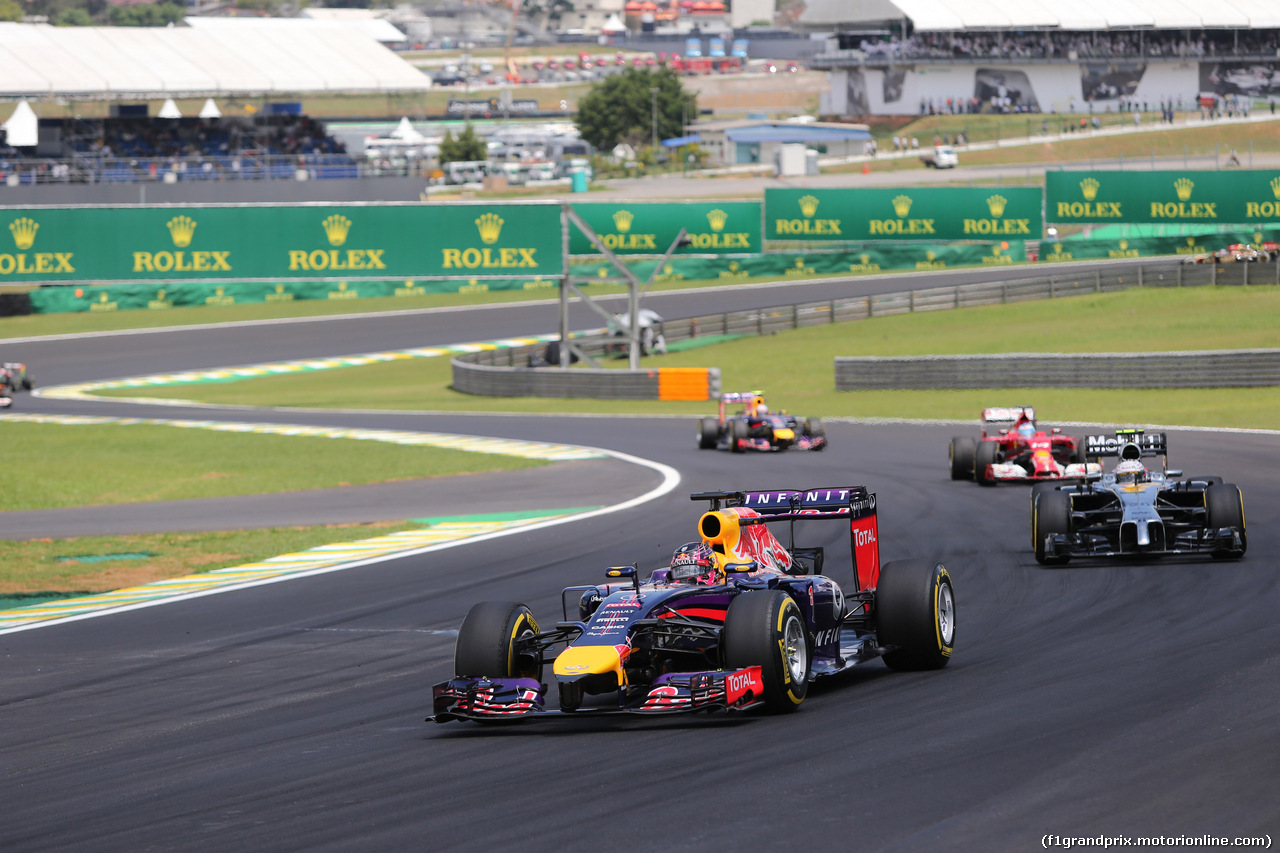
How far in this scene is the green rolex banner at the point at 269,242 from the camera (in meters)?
44.3

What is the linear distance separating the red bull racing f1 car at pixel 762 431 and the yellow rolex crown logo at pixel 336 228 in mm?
19287

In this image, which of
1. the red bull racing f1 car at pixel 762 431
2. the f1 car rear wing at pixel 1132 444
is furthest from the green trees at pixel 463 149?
the f1 car rear wing at pixel 1132 444

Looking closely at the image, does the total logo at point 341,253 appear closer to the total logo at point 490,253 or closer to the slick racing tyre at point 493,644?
the total logo at point 490,253

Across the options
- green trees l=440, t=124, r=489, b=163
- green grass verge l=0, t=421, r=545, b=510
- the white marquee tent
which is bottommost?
green grass verge l=0, t=421, r=545, b=510

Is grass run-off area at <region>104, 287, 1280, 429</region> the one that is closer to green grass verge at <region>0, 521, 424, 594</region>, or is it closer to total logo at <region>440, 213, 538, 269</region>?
total logo at <region>440, 213, 538, 269</region>

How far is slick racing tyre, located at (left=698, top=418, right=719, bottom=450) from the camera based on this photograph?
2886cm

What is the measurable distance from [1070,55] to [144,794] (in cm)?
11085

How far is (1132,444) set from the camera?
16141 mm

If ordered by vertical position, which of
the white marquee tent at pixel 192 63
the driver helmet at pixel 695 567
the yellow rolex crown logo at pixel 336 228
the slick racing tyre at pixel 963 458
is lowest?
the slick racing tyre at pixel 963 458

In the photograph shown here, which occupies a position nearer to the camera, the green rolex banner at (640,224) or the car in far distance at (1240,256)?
the car in far distance at (1240,256)

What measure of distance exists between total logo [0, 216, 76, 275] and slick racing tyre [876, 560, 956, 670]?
40.2 metres

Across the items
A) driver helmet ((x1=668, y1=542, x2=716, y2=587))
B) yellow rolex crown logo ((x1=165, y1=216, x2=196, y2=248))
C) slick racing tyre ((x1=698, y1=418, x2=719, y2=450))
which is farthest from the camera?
yellow rolex crown logo ((x1=165, y1=216, x2=196, y2=248))

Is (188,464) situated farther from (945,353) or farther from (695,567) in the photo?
(945,353)

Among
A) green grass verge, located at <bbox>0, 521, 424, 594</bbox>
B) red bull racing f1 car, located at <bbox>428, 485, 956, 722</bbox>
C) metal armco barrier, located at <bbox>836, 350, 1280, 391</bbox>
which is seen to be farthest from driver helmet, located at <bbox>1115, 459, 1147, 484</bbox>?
metal armco barrier, located at <bbox>836, 350, 1280, 391</bbox>
